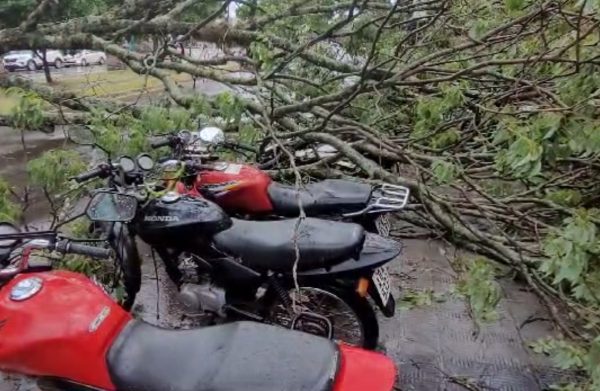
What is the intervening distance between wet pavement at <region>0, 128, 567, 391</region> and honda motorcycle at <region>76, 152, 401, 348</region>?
16.4 inches

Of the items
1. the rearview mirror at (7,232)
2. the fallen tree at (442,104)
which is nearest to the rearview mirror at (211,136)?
Result: the fallen tree at (442,104)

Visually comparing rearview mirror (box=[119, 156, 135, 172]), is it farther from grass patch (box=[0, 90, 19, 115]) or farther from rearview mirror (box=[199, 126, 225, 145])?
grass patch (box=[0, 90, 19, 115])

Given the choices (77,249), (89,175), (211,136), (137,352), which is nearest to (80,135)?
(89,175)

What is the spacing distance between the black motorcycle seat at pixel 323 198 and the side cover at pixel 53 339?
6.18 ft

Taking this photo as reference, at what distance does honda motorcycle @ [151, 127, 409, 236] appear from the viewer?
3.73 metres

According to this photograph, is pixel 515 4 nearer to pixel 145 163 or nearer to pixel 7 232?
pixel 145 163

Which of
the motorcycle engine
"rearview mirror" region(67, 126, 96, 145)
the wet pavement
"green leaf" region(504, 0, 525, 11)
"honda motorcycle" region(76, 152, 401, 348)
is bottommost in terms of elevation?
the wet pavement

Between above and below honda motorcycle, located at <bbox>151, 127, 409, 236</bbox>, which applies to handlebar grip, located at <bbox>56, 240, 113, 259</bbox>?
above

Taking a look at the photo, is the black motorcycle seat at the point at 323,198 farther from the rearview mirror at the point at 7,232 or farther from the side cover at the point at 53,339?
the side cover at the point at 53,339

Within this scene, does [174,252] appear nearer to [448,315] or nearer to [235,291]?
[235,291]

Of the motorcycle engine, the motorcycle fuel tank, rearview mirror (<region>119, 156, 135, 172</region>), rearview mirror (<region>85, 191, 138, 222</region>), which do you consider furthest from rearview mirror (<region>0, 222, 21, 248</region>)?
the motorcycle engine

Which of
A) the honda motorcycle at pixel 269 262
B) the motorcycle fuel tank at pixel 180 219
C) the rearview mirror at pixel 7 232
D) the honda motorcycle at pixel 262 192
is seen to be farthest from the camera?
the honda motorcycle at pixel 262 192

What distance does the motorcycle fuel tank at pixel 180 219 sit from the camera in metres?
3.17

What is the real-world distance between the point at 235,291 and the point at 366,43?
10.1ft
